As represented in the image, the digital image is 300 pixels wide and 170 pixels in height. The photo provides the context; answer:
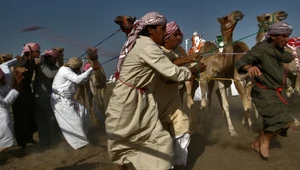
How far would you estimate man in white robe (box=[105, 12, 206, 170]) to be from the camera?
157 inches

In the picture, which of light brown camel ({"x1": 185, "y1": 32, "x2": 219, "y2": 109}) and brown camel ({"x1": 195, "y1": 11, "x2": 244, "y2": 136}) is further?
light brown camel ({"x1": 185, "y1": 32, "x2": 219, "y2": 109})

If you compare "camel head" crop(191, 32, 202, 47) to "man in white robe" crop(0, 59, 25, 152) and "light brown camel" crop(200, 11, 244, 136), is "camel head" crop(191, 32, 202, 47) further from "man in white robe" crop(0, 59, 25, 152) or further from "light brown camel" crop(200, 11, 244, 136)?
"man in white robe" crop(0, 59, 25, 152)

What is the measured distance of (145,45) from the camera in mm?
3883

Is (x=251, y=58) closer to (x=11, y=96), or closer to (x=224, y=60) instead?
(x=224, y=60)

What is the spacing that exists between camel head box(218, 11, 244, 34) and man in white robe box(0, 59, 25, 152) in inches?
174

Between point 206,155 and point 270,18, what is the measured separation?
3.74 m

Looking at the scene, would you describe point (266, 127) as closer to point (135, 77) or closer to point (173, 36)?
point (173, 36)

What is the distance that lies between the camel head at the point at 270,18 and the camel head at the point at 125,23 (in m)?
3.36

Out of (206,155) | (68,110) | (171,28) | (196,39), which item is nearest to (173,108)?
(171,28)

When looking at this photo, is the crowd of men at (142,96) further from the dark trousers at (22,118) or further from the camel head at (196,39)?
the camel head at (196,39)

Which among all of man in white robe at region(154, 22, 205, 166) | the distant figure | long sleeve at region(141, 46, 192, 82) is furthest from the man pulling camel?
the distant figure

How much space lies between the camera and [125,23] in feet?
19.3

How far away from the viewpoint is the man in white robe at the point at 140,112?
13.0 feet

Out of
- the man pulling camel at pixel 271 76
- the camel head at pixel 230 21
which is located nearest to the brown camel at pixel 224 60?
the camel head at pixel 230 21
